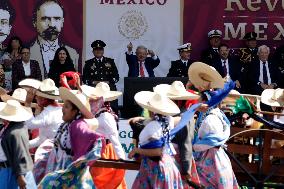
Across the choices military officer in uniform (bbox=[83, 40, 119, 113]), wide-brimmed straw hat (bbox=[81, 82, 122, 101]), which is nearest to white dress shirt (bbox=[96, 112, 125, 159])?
wide-brimmed straw hat (bbox=[81, 82, 122, 101])

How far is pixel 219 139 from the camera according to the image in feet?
30.6

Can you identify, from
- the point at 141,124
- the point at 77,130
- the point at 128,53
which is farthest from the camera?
the point at 128,53

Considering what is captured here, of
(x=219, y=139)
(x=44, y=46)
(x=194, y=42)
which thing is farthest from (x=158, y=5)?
(x=219, y=139)

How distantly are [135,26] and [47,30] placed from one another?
179 centimetres

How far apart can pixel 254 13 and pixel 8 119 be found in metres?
9.49

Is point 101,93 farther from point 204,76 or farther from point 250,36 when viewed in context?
point 250,36

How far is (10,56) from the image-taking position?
16219 millimetres

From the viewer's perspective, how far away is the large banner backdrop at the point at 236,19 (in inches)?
675

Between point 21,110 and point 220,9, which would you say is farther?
point 220,9

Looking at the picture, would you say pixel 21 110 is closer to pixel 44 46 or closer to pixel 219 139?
pixel 219 139

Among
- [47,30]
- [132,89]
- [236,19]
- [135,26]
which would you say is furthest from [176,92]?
[47,30]

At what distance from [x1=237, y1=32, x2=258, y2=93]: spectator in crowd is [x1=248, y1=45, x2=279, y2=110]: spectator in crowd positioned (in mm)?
95

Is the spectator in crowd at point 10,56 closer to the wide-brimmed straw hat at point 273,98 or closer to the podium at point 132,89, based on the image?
the podium at point 132,89

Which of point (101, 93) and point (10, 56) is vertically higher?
point (10, 56)
